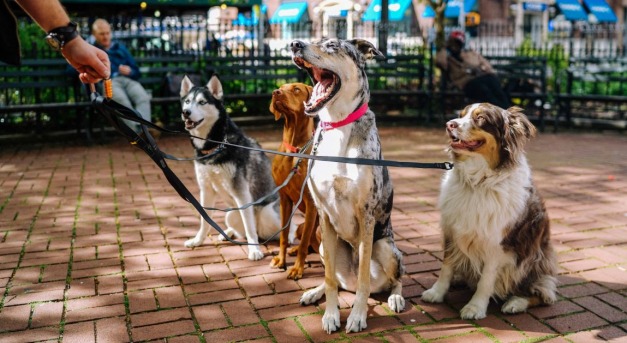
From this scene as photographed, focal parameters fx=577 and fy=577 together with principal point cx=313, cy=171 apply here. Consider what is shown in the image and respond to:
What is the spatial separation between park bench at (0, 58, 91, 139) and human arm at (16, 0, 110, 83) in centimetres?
732

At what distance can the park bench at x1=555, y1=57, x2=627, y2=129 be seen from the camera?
36.7 ft

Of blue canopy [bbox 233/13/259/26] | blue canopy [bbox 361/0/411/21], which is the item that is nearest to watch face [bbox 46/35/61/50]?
blue canopy [bbox 233/13/259/26]

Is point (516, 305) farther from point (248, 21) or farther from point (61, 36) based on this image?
point (248, 21)

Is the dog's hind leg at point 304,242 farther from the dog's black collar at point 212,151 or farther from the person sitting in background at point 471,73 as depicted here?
the person sitting in background at point 471,73

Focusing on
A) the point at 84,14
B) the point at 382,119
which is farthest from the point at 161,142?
the point at 84,14

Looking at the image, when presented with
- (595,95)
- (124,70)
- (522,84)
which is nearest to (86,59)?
(124,70)

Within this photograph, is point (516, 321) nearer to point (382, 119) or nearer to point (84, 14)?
point (382, 119)

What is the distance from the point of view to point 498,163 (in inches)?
136

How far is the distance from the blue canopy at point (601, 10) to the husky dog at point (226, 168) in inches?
1283

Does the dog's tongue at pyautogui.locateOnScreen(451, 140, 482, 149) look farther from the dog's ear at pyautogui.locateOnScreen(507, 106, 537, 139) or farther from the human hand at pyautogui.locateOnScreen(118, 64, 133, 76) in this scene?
the human hand at pyautogui.locateOnScreen(118, 64, 133, 76)

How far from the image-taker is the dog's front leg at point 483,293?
3.57 m

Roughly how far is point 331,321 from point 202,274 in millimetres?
1316

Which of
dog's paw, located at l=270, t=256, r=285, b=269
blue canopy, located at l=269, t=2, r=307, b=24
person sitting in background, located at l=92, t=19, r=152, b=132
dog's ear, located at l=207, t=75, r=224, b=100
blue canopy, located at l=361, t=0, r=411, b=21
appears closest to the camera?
A: dog's paw, located at l=270, t=256, r=285, b=269

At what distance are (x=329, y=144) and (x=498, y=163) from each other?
102 cm
